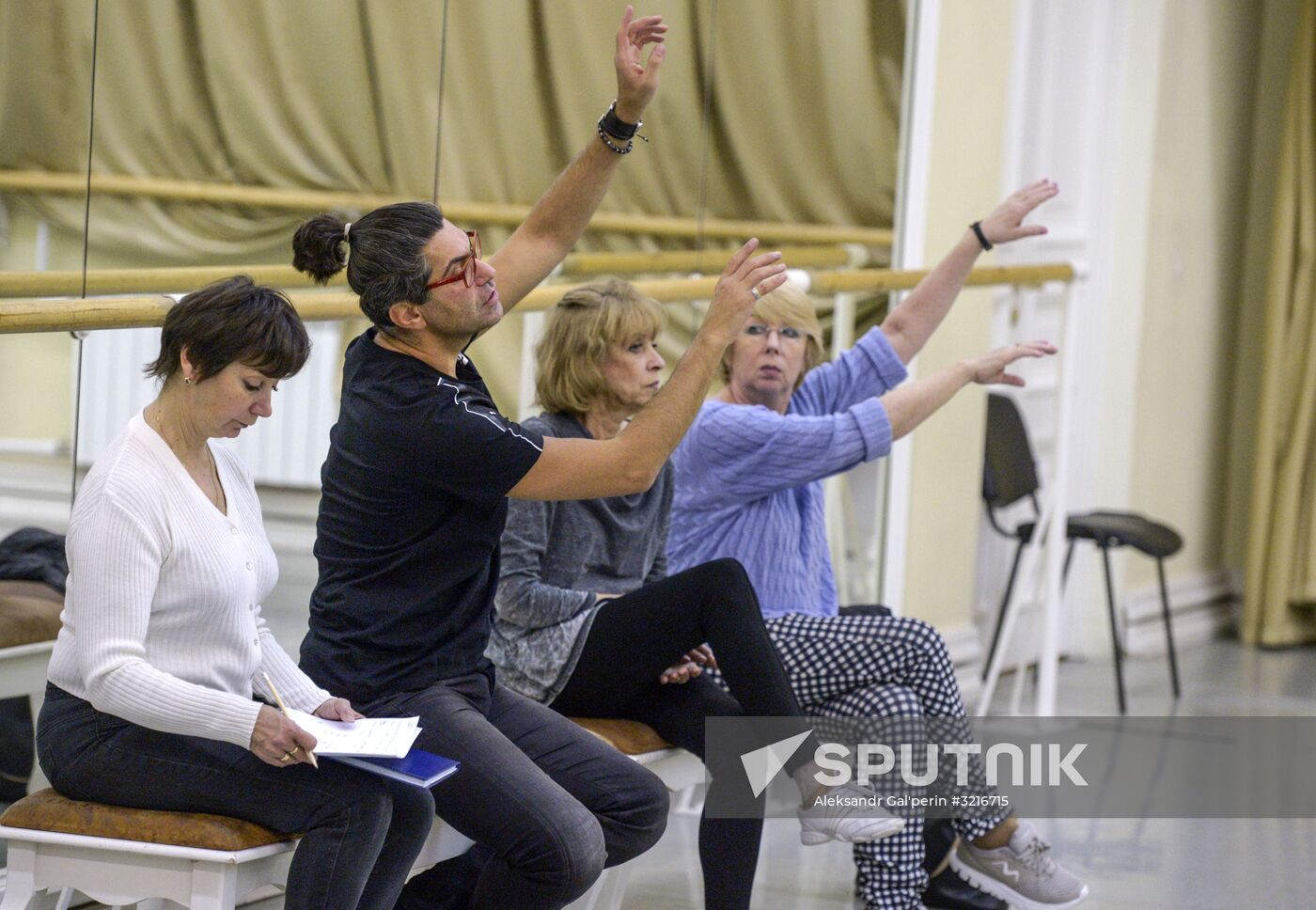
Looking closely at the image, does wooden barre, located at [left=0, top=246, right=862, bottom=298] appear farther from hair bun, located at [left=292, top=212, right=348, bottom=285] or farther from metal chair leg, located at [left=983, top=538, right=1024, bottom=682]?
metal chair leg, located at [left=983, top=538, right=1024, bottom=682]

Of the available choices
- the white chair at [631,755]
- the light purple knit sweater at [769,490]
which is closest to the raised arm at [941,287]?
the light purple knit sweater at [769,490]

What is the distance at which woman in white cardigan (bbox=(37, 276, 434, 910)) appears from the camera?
5.16 feet

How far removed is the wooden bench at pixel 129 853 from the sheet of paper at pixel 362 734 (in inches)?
4.4

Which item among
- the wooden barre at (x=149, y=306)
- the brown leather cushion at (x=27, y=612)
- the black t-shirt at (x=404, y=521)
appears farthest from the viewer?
the brown leather cushion at (x=27, y=612)

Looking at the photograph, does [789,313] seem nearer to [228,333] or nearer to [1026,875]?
[1026,875]

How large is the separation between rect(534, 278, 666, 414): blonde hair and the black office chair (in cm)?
201

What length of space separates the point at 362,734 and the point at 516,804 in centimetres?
21

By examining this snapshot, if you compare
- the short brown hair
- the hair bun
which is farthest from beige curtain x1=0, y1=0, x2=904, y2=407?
the short brown hair

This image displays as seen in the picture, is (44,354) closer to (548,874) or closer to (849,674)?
(548,874)

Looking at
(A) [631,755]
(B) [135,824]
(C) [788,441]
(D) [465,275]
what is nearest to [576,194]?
(D) [465,275]

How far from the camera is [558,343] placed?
7.54 feet

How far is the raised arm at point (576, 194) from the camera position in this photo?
2.15 metres

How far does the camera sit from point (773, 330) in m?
2.62

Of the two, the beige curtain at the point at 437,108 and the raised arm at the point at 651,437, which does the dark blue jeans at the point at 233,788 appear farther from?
the beige curtain at the point at 437,108
